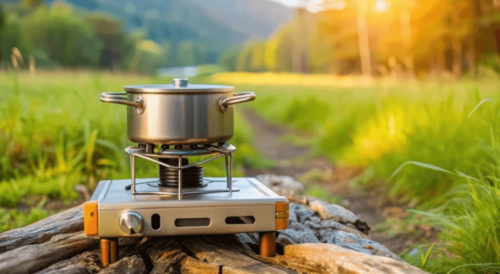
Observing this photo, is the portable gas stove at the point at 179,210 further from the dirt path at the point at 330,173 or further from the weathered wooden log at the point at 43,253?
the dirt path at the point at 330,173

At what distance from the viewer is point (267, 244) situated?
2.02 meters

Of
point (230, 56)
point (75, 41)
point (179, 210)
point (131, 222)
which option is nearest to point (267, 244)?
point (179, 210)

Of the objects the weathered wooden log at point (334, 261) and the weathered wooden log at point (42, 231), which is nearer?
the weathered wooden log at point (334, 261)

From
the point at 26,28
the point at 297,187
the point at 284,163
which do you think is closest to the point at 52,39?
the point at 26,28

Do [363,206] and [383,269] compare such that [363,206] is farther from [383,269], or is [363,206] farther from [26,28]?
[26,28]

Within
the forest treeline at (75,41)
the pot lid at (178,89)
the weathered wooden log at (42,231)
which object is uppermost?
the forest treeline at (75,41)

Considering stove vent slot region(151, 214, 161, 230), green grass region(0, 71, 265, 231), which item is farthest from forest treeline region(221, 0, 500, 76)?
stove vent slot region(151, 214, 161, 230)

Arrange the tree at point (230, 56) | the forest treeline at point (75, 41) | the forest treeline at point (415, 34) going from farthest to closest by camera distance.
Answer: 1. the tree at point (230, 56)
2. the forest treeline at point (75, 41)
3. the forest treeline at point (415, 34)

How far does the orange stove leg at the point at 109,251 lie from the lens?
194 cm

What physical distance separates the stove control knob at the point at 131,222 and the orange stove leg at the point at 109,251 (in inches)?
5.7

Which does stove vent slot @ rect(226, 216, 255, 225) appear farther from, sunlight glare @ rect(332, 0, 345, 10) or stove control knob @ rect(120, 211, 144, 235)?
sunlight glare @ rect(332, 0, 345, 10)

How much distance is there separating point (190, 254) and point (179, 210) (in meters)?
0.31

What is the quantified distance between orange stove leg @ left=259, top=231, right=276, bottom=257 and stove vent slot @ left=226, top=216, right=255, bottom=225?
7 centimetres

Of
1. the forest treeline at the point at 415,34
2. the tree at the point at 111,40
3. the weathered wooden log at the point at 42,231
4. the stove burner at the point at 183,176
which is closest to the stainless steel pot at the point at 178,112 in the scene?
the stove burner at the point at 183,176
